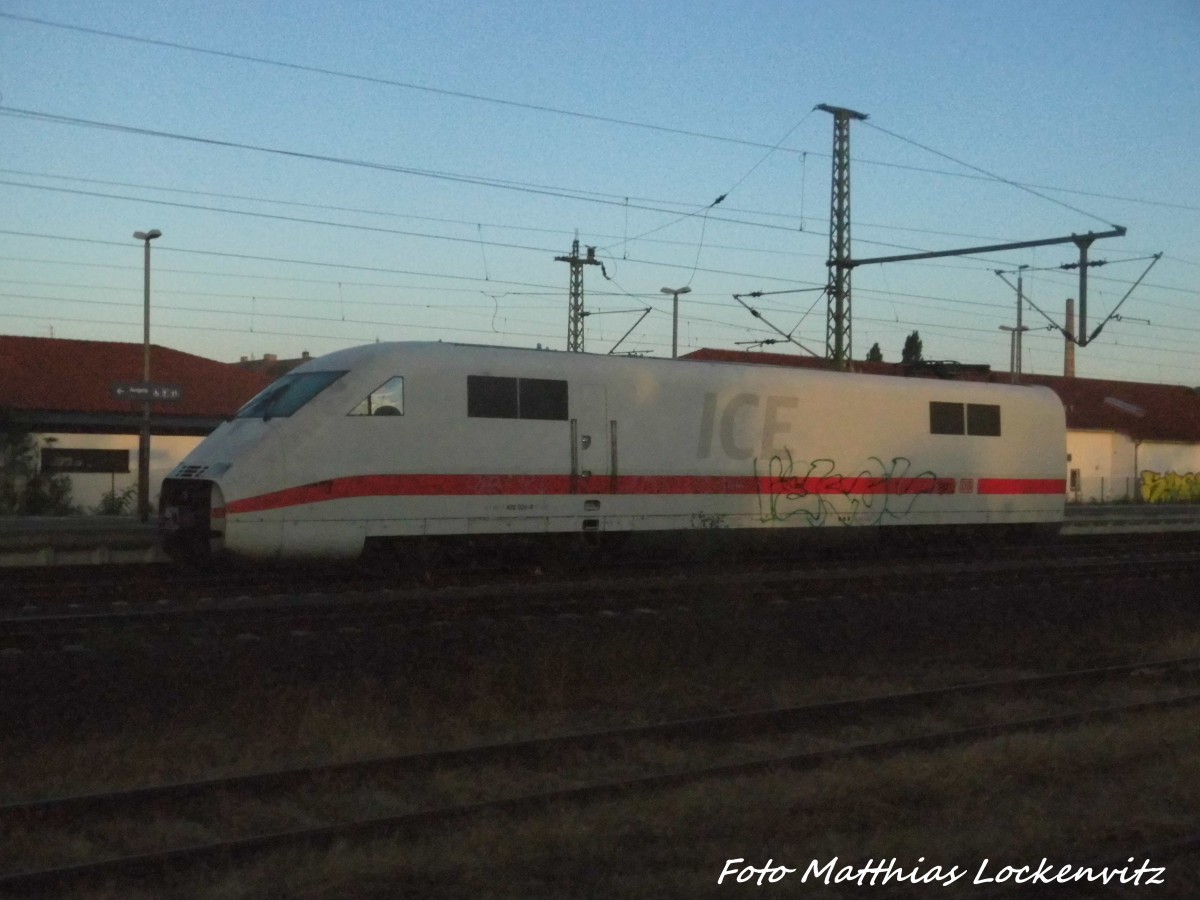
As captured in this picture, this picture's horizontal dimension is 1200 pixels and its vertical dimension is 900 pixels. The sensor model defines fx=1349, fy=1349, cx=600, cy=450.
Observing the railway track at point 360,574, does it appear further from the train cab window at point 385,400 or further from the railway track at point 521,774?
the railway track at point 521,774

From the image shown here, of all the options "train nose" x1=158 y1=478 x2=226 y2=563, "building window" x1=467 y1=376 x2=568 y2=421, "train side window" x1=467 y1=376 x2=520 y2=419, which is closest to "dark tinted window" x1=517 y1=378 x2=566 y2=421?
"building window" x1=467 y1=376 x2=568 y2=421

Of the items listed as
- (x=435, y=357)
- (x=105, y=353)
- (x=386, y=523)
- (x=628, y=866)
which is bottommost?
(x=628, y=866)

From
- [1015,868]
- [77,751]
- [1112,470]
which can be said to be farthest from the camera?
[1112,470]

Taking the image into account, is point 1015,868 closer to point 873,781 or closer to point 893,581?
point 873,781

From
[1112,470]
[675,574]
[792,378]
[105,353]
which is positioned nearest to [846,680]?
[675,574]

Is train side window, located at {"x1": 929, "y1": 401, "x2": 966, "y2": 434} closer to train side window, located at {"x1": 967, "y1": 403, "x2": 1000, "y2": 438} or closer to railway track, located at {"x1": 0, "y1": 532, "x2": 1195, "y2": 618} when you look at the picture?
train side window, located at {"x1": 967, "y1": 403, "x2": 1000, "y2": 438}

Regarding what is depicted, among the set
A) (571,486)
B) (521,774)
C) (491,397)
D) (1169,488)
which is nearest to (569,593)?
(571,486)

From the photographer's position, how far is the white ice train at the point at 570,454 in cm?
1597

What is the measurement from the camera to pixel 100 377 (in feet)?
150

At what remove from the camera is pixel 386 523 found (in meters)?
16.4

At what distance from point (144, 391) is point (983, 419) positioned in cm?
1672

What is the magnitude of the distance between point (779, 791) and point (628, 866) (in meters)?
1.60

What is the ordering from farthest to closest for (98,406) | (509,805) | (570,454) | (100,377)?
(100,377) → (98,406) → (570,454) → (509,805)

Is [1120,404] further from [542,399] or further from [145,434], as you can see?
[542,399]
